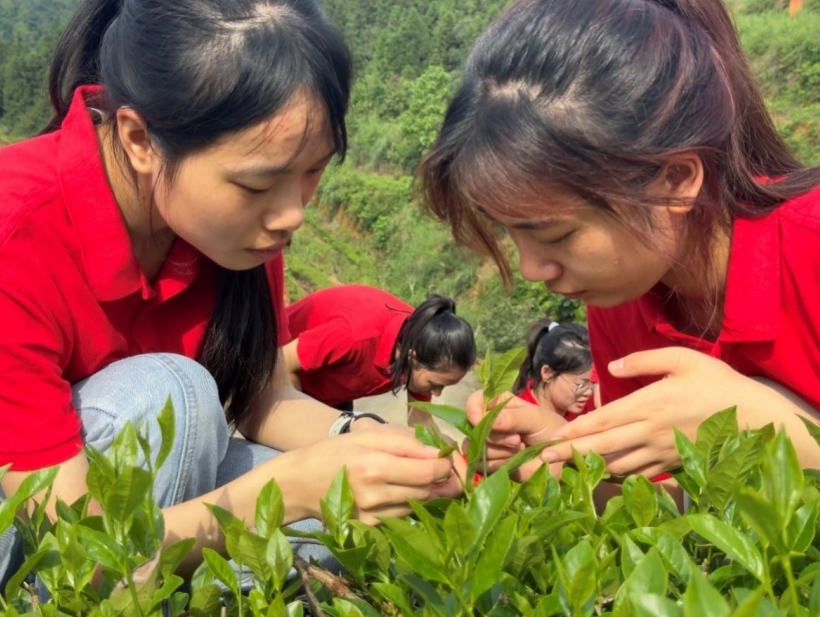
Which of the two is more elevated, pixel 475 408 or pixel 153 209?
pixel 475 408

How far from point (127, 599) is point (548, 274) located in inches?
31.2

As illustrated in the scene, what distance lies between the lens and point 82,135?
5.12 feet

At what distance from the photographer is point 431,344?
374 cm

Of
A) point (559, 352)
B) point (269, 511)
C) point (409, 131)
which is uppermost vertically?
point (269, 511)

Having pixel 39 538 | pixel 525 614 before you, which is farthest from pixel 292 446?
pixel 525 614

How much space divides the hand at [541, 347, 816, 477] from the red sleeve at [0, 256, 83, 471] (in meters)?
0.75

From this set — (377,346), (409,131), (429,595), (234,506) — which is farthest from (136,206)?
(409,131)

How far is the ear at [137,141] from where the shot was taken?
1516 mm

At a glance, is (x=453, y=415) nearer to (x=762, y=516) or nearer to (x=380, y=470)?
(x=380, y=470)

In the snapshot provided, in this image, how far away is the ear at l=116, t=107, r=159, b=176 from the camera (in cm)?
152

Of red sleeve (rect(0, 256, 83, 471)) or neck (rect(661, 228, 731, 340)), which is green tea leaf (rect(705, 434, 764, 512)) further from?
red sleeve (rect(0, 256, 83, 471))

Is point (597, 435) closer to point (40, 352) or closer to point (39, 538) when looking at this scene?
point (39, 538)

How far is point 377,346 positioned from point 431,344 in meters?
0.22

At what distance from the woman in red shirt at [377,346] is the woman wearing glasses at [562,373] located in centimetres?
50
